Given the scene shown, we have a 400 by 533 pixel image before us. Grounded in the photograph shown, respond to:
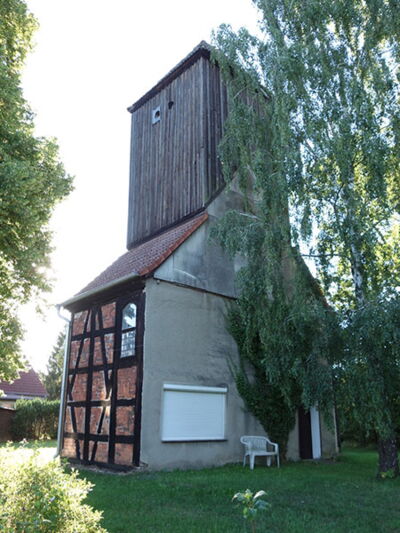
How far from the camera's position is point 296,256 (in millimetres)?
8805

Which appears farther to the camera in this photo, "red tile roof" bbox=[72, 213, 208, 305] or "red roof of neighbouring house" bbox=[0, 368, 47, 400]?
"red roof of neighbouring house" bbox=[0, 368, 47, 400]

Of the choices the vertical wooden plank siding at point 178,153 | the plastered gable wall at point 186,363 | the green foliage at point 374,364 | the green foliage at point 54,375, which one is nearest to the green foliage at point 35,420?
the vertical wooden plank siding at point 178,153

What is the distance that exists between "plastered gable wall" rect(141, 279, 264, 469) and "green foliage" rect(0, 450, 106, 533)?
5536 millimetres

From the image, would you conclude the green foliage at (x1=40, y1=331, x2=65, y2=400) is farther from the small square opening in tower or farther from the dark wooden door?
the dark wooden door

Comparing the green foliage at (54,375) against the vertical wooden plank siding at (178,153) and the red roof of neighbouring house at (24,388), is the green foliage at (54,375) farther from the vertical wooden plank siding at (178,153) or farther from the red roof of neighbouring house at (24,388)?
the vertical wooden plank siding at (178,153)

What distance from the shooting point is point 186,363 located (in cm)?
974

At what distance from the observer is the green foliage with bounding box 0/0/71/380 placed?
791 cm

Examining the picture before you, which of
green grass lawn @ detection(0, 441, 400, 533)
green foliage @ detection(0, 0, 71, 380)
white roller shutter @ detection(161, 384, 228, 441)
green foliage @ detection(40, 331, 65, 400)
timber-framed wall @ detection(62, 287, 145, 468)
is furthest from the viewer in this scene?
green foliage @ detection(40, 331, 65, 400)

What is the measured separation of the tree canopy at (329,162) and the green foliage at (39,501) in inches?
219

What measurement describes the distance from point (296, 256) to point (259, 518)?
4912 millimetres

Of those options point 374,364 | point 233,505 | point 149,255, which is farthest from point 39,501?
point 149,255

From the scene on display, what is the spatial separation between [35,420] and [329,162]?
16716 millimetres

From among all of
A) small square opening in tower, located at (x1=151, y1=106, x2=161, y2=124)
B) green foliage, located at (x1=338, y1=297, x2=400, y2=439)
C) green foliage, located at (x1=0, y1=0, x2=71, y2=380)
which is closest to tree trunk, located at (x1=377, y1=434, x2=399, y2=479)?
green foliage, located at (x1=338, y1=297, x2=400, y2=439)

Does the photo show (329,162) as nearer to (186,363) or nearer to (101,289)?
(186,363)
